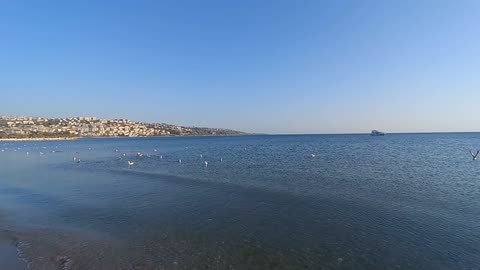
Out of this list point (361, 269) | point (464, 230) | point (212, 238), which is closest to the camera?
point (361, 269)

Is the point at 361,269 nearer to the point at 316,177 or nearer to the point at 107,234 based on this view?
the point at 107,234

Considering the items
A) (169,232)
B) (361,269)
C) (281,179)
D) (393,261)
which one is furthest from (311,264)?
(281,179)

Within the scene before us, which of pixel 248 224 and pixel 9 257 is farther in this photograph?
pixel 248 224

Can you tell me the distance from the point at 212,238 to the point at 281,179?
17.4m

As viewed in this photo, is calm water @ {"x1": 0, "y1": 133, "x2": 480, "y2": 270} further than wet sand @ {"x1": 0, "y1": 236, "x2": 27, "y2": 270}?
Yes

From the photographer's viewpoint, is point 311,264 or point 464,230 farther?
point 464,230

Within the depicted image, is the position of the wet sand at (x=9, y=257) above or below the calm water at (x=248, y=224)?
below

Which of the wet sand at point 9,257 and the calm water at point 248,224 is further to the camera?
the calm water at point 248,224

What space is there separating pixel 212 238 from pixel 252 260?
294 cm

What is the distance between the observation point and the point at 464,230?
609 inches

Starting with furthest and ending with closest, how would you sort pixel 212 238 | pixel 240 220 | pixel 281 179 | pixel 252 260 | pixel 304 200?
pixel 281 179 < pixel 304 200 < pixel 240 220 < pixel 212 238 < pixel 252 260

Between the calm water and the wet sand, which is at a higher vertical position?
the calm water

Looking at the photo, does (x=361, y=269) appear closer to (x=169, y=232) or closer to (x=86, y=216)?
(x=169, y=232)

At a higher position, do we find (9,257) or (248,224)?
(248,224)
